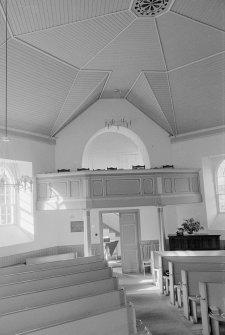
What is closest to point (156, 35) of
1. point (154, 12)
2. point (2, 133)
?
point (154, 12)

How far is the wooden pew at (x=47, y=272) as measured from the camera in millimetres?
7590

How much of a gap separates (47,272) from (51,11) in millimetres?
6742

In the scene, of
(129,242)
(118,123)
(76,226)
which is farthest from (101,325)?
(118,123)

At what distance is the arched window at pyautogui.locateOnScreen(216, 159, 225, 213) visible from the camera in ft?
45.2

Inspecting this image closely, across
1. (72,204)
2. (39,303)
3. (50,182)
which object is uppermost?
(50,182)

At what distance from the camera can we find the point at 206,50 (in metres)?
10.0

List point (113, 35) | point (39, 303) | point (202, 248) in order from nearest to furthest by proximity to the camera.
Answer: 1. point (39, 303)
2. point (113, 35)
3. point (202, 248)

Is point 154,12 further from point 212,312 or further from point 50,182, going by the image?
point 212,312

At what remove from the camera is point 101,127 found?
14430mm

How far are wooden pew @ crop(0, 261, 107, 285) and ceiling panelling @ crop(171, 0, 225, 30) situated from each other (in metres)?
7.52

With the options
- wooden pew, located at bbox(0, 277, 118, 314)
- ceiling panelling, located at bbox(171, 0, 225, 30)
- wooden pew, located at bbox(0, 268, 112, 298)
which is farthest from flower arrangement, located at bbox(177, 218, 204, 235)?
ceiling panelling, located at bbox(171, 0, 225, 30)

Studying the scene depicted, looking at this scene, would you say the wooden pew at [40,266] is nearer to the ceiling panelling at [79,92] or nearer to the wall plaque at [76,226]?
the wall plaque at [76,226]

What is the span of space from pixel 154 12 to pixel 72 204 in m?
7.12

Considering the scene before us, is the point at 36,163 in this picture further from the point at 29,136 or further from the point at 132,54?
the point at 132,54
